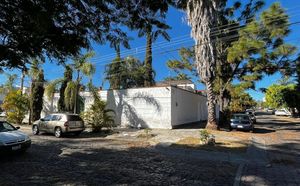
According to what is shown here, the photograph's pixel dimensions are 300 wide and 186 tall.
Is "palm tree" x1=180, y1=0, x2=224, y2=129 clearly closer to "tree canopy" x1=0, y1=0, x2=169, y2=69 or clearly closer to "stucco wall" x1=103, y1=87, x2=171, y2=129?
"stucco wall" x1=103, y1=87, x2=171, y2=129

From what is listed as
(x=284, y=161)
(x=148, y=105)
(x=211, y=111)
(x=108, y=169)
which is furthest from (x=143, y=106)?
(x=108, y=169)

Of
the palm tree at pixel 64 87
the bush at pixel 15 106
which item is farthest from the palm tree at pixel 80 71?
the bush at pixel 15 106

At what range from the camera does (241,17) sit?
79.6 ft

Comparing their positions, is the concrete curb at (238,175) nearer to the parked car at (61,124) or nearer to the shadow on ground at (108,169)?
the shadow on ground at (108,169)

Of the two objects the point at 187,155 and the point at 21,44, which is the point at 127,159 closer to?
the point at 187,155

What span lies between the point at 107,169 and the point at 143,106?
12.2m

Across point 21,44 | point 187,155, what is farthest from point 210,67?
point 21,44

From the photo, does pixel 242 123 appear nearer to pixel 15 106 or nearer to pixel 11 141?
pixel 11 141

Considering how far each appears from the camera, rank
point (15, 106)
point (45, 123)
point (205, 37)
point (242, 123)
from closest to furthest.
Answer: point (45, 123), point (205, 37), point (242, 123), point (15, 106)

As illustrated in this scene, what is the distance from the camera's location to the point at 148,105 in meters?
19.1

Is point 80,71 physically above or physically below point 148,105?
above

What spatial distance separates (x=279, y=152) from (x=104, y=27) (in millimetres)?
9664

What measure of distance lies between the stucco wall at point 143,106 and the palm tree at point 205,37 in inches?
129

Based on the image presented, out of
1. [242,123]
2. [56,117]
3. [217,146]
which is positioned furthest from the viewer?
[242,123]
